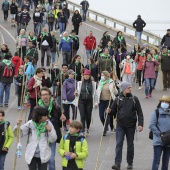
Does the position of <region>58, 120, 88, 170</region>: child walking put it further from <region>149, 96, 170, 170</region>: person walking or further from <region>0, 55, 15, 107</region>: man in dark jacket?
<region>0, 55, 15, 107</region>: man in dark jacket

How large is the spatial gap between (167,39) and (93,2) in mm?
60371

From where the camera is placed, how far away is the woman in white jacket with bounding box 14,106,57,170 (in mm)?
13328

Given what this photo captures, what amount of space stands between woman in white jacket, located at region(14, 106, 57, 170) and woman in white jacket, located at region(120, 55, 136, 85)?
12098mm

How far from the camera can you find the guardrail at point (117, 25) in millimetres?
35875

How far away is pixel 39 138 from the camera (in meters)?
13.4

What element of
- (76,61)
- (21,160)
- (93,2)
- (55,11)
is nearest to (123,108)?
(21,160)

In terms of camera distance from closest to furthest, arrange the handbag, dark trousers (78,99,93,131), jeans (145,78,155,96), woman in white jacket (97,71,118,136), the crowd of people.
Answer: the crowd of people, the handbag, dark trousers (78,99,93,131), woman in white jacket (97,71,118,136), jeans (145,78,155,96)

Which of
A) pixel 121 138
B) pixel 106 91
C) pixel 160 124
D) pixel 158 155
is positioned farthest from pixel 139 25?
pixel 158 155

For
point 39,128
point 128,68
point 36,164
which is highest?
point 128,68

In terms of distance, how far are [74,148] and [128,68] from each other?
40.1 feet

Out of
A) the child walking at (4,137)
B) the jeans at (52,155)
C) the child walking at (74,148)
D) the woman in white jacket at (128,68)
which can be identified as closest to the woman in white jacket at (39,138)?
the child walking at (74,148)

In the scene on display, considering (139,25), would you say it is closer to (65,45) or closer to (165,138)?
(65,45)

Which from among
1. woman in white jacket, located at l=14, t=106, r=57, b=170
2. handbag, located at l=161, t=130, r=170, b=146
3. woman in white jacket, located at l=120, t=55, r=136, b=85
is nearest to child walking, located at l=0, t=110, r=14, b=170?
woman in white jacket, located at l=14, t=106, r=57, b=170

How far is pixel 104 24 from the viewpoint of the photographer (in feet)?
140
